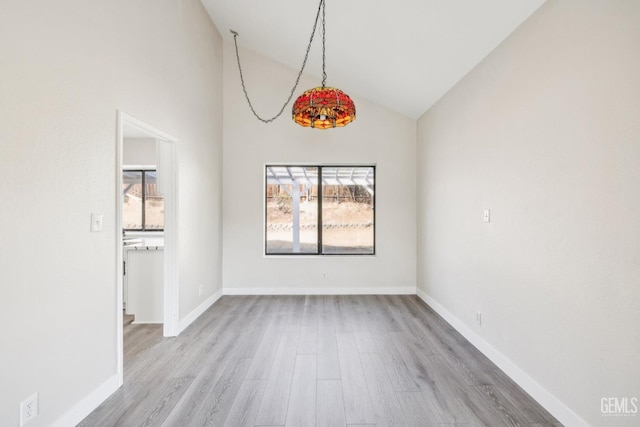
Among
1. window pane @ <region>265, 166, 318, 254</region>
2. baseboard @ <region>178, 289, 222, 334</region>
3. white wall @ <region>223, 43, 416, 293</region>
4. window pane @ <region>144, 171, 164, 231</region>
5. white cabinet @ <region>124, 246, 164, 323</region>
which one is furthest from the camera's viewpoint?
window pane @ <region>144, 171, 164, 231</region>

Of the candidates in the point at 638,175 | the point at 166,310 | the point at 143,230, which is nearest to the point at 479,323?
the point at 638,175

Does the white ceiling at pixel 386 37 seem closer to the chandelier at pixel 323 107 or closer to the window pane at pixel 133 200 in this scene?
Result: the chandelier at pixel 323 107

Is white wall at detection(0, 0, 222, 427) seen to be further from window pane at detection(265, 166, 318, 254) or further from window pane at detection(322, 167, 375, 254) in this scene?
window pane at detection(322, 167, 375, 254)

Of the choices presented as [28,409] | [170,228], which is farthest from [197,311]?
[28,409]

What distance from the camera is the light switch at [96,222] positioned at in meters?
2.00

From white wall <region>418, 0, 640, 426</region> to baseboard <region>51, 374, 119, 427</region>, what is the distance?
304cm

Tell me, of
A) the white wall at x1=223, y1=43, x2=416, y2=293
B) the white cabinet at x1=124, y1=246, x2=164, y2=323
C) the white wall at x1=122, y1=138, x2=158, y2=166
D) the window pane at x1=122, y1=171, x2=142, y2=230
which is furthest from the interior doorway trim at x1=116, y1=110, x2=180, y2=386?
the window pane at x1=122, y1=171, x2=142, y2=230

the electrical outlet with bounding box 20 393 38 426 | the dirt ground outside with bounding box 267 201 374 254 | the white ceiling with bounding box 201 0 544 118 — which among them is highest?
the white ceiling with bounding box 201 0 544 118

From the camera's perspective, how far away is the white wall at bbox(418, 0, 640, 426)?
1.52 m

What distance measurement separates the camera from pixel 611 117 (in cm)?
158

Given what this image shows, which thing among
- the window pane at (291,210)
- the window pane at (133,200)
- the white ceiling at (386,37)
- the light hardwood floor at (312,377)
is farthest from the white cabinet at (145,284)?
the white ceiling at (386,37)

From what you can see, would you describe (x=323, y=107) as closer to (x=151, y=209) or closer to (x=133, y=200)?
(x=151, y=209)

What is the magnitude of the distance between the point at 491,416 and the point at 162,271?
3.40 m

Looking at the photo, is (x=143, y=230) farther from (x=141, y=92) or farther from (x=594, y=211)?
(x=594, y=211)
